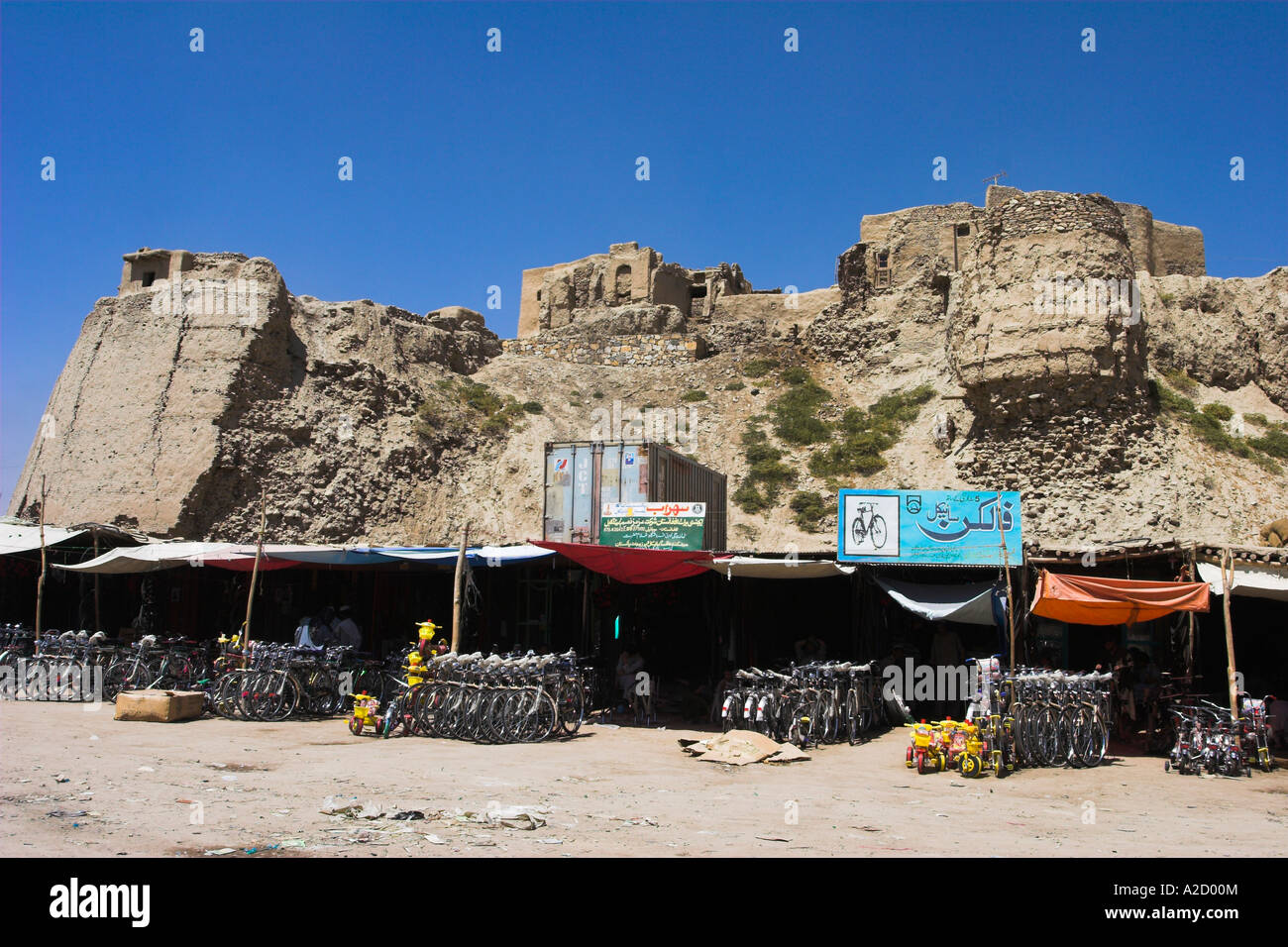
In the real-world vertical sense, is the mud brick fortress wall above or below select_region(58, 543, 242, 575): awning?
above

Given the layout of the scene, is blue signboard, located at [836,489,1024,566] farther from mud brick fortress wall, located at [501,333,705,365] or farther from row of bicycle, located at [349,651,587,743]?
mud brick fortress wall, located at [501,333,705,365]

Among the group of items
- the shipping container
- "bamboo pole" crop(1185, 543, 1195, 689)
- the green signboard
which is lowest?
"bamboo pole" crop(1185, 543, 1195, 689)

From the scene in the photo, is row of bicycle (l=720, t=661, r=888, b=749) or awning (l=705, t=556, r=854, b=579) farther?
awning (l=705, t=556, r=854, b=579)

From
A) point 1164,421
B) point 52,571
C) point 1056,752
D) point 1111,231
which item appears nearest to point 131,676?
point 52,571

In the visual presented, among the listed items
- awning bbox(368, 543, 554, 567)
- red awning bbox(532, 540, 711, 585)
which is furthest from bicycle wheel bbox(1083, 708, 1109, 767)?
awning bbox(368, 543, 554, 567)

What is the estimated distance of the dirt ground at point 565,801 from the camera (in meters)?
6.60

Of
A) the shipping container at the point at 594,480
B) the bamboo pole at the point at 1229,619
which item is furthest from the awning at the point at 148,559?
the bamboo pole at the point at 1229,619

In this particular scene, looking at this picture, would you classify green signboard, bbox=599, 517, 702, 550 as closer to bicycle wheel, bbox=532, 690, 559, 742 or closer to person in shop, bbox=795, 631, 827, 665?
person in shop, bbox=795, 631, 827, 665

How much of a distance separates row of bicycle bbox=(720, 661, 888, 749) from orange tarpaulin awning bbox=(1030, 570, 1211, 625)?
9.24ft

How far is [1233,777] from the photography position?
10500mm

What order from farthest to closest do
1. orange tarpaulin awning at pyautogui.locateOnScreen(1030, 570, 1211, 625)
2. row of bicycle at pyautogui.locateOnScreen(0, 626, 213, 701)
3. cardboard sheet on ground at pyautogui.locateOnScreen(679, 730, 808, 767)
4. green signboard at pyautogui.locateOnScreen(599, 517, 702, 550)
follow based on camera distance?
green signboard at pyautogui.locateOnScreen(599, 517, 702, 550) < row of bicycle at pyautogui.locateOnScreen(0, 626, 213, 701) < orange tarpaulin awning at pyautogui.locateOnScreen(1030, 570, 1211, 625) < cardboard sheet on ground at pyautogui.locateOnScreen(679, 730, 808, 767)

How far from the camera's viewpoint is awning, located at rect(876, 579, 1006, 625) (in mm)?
13391

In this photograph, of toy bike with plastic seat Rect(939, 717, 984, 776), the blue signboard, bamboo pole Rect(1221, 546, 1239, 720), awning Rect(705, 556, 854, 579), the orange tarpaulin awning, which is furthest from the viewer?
the blue signboard

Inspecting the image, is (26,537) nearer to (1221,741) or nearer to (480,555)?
(480,555)
